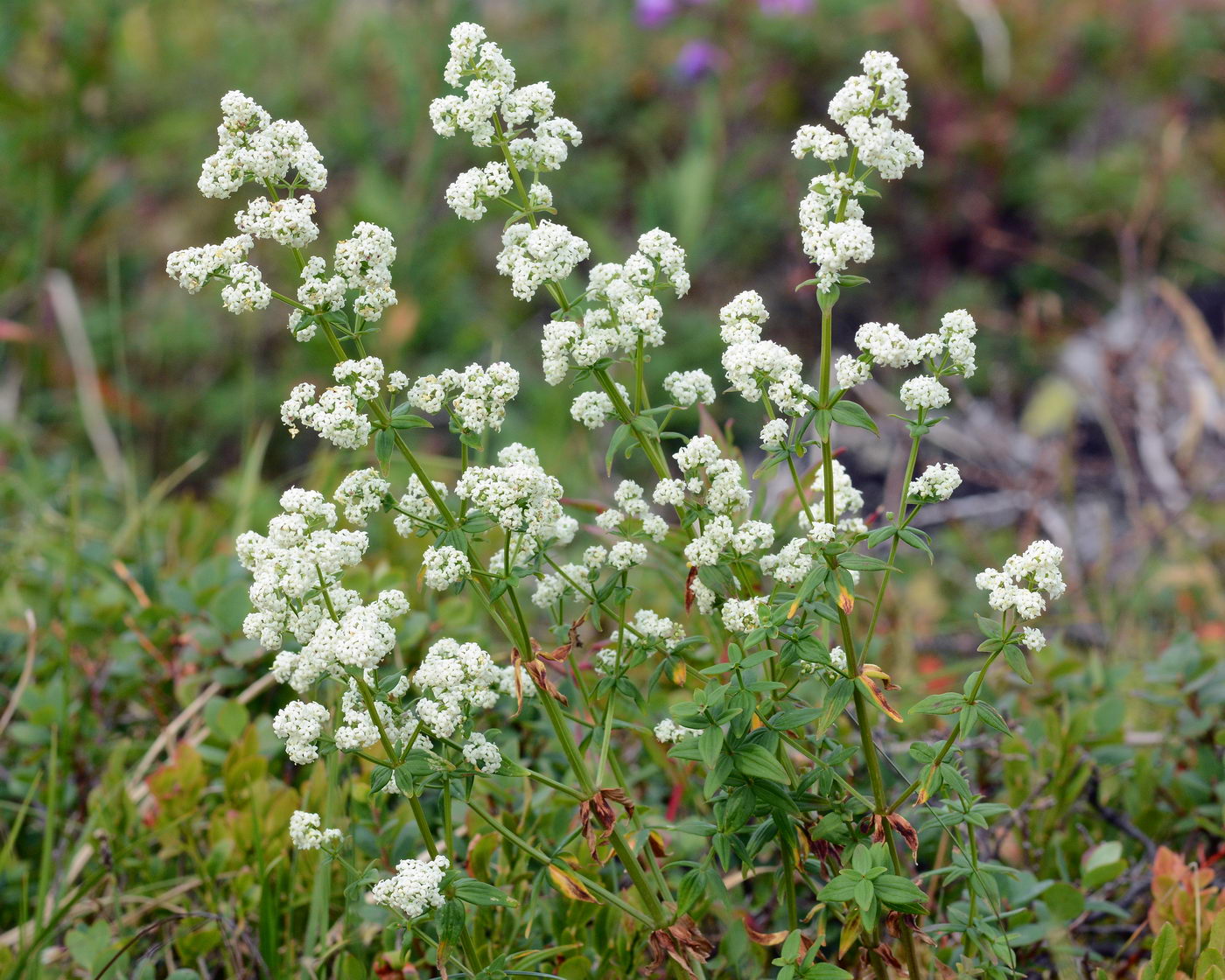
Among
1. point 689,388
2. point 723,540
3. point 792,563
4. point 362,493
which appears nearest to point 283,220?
point 362,493

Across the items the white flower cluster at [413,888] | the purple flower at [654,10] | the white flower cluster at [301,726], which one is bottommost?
the white flower cluster at [413,888]

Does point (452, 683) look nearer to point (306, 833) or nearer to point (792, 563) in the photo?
point (306, 833)

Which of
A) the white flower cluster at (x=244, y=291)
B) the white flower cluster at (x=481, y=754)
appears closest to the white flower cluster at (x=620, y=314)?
the white flower cluster at (x=244, y=291)

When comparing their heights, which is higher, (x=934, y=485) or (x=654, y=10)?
(x=654, y=10)

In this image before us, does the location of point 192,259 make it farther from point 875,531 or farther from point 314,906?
point 314,906

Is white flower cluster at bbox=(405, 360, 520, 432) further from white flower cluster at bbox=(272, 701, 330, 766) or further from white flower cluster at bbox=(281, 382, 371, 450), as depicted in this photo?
white flower cluster at bbox=(272, 701, 330, 766)

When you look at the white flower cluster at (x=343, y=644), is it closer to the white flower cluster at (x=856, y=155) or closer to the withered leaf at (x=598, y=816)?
the withered leaf at (x=598, y=816)
